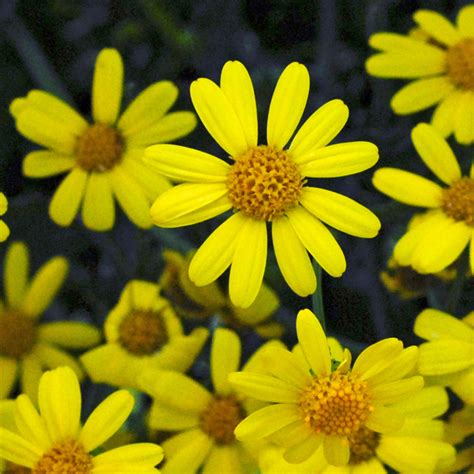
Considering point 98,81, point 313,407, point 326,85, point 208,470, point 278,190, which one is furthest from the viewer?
point 326,85

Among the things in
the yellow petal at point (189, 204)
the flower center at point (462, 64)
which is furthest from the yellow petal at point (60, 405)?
the flower center at point (462, 64)

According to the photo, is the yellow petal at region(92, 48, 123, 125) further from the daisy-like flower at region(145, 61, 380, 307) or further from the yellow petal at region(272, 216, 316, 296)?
the yellow petal at region(272, 216, 316, 296)

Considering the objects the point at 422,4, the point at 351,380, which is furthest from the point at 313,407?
the point at 422,4

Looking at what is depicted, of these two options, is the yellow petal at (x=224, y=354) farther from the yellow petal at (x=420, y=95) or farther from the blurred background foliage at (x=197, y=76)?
the yellow petal at (x=420, y=95)

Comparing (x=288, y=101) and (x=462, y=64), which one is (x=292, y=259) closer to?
(x=288, y=101)

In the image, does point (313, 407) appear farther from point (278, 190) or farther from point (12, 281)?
point (12, 281)

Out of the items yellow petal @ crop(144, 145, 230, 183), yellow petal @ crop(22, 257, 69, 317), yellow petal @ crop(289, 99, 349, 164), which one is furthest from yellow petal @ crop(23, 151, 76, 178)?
yellow petal @ crop(289, 99, 349, 164)
